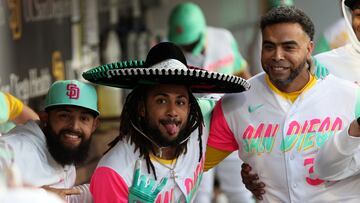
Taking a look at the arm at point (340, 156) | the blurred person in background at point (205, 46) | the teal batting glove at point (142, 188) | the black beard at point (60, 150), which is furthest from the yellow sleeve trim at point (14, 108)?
the blurred person in background at point (205, 46)

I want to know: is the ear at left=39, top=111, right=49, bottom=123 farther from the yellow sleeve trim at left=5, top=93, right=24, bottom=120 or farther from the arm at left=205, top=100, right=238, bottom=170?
the arm at left=205, top=100, right=238, bottom=170

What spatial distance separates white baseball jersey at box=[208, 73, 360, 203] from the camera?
4680 millimetres

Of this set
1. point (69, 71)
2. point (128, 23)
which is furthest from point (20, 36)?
point (128, 23)

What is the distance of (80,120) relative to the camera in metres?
5.07

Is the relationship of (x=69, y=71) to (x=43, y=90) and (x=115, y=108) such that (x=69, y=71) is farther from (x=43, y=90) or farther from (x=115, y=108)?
(x=115, y=108)

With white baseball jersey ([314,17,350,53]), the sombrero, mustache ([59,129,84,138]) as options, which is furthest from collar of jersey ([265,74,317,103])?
white baseball jersey ([314,17,350,53])

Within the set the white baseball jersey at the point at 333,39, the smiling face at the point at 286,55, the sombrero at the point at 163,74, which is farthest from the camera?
the white baseball jersey at the point at 333,39

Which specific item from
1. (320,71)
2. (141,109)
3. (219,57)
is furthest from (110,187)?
(219,57)

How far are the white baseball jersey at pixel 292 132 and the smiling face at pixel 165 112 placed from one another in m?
0.39

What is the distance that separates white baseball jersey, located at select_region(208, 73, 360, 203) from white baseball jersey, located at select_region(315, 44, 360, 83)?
0.52m

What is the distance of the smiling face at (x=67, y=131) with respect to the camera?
499 centimetres

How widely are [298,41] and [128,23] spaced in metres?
7.11

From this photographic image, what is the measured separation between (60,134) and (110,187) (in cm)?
73

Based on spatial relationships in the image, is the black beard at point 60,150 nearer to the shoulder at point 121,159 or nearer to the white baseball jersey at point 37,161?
the white baseball jersey at point 37,161
